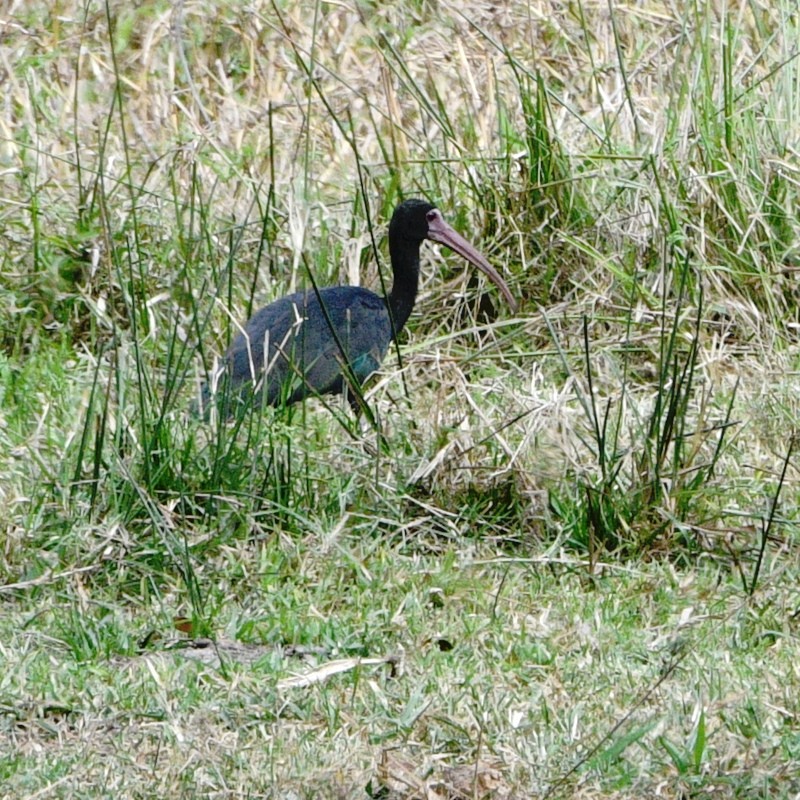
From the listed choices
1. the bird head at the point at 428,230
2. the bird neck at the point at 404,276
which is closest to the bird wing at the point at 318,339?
the bird neck at the point at 404,276

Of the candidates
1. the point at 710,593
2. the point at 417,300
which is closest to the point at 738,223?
the point at 417,300

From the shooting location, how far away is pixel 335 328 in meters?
5.79

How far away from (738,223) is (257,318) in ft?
5.86

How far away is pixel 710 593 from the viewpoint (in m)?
4.40

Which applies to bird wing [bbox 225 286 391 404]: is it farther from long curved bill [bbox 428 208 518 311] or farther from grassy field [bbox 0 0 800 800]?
long curved bill [bbox 428 208 518 311]

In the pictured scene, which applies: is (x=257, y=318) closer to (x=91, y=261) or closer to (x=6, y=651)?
(x=91, y=261)

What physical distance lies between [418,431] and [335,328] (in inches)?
31.6

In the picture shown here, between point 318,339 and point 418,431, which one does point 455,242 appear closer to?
point 318,339

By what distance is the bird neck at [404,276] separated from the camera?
6.24m

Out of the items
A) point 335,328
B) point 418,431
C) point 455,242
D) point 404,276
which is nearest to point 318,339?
point 335,328

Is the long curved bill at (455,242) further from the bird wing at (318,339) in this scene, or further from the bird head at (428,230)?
the bird wing at (318,339)

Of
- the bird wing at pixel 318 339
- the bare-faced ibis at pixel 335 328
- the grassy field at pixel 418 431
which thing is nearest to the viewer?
the grassy field at pixel 418 431

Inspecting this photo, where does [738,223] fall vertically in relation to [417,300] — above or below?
above

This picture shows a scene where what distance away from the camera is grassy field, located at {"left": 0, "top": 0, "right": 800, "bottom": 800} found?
3.58 meters
